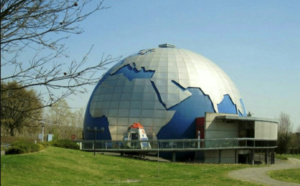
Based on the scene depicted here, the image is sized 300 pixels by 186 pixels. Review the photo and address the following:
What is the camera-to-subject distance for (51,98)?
25.0ft

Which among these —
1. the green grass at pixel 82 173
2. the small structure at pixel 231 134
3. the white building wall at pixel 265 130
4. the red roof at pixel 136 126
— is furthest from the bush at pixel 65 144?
the white building wall at pixel 265 130

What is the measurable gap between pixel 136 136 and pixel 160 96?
17.4 ft

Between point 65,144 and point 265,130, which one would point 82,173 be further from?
point 265,130

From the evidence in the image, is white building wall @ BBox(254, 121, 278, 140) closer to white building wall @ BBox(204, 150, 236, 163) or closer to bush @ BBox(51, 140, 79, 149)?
white building wall @ BBox(204, 150, 236, 163)

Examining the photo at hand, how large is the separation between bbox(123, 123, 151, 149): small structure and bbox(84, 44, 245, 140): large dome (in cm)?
129

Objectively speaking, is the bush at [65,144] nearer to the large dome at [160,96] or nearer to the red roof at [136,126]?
the large dome at [160,96]

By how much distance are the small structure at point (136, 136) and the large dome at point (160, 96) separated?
1289 millimetres

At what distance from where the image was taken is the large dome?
1688 inches

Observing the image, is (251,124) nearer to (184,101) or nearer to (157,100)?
(184,101)

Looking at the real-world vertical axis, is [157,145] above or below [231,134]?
below

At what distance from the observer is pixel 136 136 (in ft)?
136

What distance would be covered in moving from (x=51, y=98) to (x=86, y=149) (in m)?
33.7

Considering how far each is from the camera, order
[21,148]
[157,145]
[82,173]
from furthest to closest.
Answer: [157,145] → [21,148] → [82,173]

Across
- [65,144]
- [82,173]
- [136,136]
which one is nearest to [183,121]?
[136,136]
